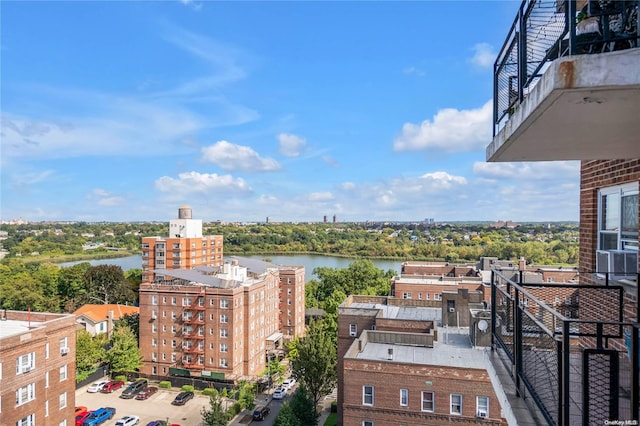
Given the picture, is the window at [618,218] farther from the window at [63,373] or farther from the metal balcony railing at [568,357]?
the window at [63,373]

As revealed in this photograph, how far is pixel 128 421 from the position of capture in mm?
25938

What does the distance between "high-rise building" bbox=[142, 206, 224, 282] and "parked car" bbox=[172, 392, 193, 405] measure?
88.8ft

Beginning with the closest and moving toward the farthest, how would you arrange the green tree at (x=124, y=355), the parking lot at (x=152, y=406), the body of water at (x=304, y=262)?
the parking lot at (x=152, y=406) < the green tree at (x=124, y=355) < the body of water at (x=304, y=262)

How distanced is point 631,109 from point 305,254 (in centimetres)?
13807

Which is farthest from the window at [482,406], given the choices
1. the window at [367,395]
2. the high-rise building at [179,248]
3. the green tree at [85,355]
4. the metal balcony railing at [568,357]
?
the high-rise building at [179,248]

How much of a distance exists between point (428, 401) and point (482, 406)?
6.20 ft

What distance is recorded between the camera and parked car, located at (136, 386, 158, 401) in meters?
30.8

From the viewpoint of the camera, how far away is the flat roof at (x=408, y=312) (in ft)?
75.7

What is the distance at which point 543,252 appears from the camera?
86.5m

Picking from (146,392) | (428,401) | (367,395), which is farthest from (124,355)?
(428,401)

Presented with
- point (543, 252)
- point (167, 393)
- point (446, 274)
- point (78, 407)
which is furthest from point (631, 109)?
point (543, 252)

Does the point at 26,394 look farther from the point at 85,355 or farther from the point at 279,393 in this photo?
the point at 85,355

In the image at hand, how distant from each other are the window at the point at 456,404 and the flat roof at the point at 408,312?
632 centimetres

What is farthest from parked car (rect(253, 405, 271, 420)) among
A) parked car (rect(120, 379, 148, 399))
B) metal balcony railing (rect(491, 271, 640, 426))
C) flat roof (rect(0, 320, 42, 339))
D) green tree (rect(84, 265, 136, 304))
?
green tree (rect(84, 265, 136, 304))
